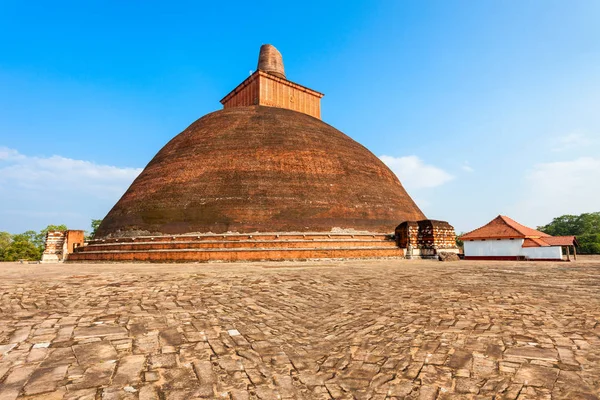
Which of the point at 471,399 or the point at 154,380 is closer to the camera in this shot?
the point at 471,399

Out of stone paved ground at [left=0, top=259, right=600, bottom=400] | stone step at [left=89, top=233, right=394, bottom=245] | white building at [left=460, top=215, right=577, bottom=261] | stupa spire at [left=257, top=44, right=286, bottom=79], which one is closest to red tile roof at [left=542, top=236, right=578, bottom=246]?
white building at [left=460, top=215, right=577, bottom=261]

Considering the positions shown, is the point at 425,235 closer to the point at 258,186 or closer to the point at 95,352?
the point at 258,186

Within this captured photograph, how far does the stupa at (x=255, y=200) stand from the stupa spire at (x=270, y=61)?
5.90 meters

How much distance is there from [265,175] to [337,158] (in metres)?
4.18

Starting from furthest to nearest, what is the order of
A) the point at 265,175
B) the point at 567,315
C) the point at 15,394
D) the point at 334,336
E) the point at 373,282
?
the point at 265,175, the point at 373,282, the point at 567,315, the point at 334,336, the point at 15,394

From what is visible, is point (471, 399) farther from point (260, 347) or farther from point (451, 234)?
point (451, 234)

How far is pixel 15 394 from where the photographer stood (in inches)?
96.0

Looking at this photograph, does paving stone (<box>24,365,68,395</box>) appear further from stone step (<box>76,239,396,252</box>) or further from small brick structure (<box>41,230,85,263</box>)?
small brick structure (<box>41,230,85,263</box>)

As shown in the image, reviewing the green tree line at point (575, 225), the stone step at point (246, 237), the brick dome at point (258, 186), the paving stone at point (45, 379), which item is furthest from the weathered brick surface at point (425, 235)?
the green tree line at point (575, 225)

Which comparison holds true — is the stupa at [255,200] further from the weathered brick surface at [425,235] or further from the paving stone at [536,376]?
the paving stone at [536,376]

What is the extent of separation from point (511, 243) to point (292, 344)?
19.6 m

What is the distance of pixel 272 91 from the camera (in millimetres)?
22969

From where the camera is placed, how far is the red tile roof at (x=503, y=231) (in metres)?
19.0

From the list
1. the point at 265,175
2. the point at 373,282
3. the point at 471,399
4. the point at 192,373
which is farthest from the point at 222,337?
the point at 265,175
